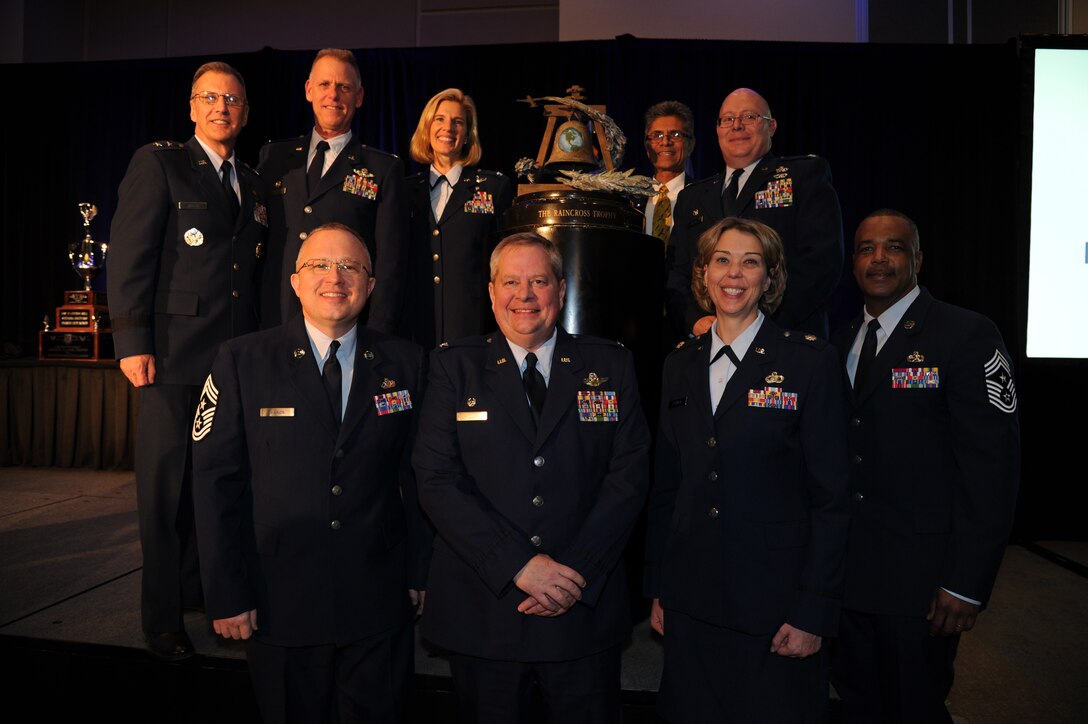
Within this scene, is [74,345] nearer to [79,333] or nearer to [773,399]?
[79,333]

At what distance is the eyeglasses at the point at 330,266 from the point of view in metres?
1.81

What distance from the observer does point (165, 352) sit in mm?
2424

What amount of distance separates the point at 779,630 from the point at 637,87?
5.04 m

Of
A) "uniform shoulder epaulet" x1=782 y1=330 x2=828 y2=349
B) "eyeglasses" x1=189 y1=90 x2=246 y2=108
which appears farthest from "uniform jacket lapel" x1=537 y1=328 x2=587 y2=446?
"eyeglasses" x1=189 y1=90 x2=246 y2=108

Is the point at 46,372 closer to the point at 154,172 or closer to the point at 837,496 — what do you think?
the point at 154,172

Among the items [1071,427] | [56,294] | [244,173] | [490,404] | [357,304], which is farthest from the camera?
[56,294]

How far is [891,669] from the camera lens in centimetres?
187

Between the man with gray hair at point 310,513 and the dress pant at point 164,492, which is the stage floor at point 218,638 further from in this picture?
the man with gray hair at point 310,513

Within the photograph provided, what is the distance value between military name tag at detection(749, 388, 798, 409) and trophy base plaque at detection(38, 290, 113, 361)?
18.7 ft

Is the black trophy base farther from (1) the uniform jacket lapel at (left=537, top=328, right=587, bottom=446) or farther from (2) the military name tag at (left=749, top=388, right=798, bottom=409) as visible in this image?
(2) the military name tag at (left=749, top=388, right=798, bottom=409)

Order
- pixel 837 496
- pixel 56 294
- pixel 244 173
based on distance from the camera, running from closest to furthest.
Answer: pixel 837 496 → pixel 244 173 → pixel 56 294

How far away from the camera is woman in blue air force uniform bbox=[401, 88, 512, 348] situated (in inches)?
110

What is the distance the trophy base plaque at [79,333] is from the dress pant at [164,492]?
400cm

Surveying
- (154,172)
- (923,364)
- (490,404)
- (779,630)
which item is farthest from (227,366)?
(923,364)
